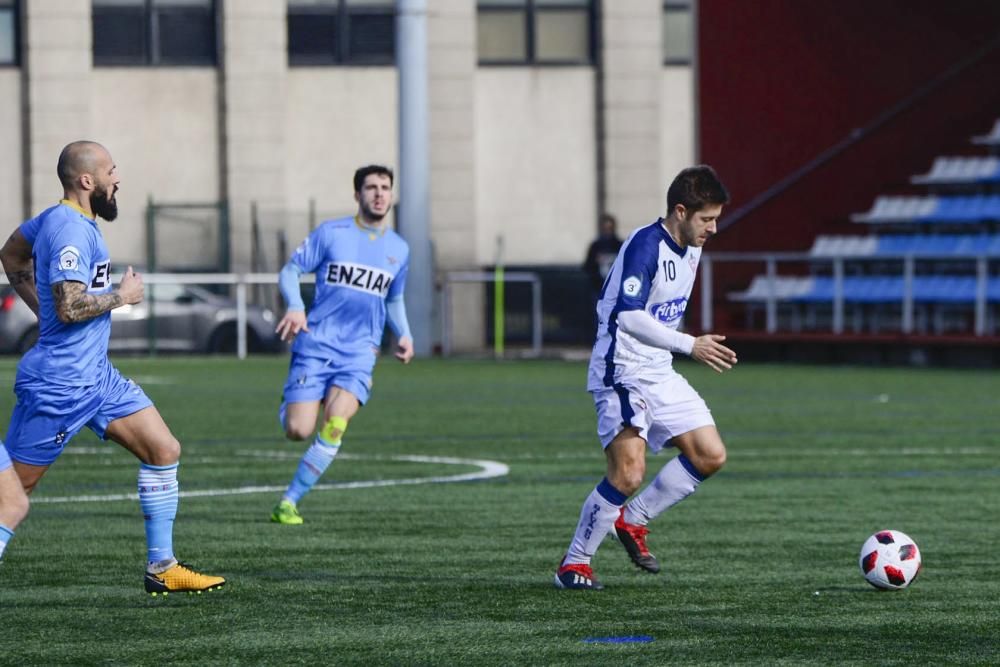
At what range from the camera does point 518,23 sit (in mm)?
37875

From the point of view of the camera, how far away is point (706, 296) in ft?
97.9

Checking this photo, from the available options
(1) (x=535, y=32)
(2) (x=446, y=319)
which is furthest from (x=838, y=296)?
(1) (x=535, y=32)

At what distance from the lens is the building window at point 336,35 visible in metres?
37.1

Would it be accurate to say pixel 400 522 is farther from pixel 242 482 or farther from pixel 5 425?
pixel 5 425

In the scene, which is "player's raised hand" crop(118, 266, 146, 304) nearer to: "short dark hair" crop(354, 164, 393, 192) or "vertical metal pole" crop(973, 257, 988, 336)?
"short dark hair" crop(354, 164, 393, 192)

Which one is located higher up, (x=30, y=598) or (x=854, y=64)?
(x=854, y=64)

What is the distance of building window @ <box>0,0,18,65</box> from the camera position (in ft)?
119

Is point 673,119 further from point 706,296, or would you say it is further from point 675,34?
point 706,296

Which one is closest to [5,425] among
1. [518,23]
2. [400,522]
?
[400,522]

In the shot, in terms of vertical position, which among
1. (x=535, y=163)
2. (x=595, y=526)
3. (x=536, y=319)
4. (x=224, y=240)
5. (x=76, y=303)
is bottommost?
(x=536, y=319)

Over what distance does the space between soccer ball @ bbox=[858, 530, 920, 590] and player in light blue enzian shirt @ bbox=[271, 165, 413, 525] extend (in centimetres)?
379

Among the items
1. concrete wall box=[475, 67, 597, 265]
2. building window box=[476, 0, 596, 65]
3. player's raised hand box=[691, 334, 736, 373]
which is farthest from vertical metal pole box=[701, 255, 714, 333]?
player's raised hand box=[691, 334, 736, 373]

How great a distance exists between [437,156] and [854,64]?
8.62 meters

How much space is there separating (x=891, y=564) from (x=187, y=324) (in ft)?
85.2
